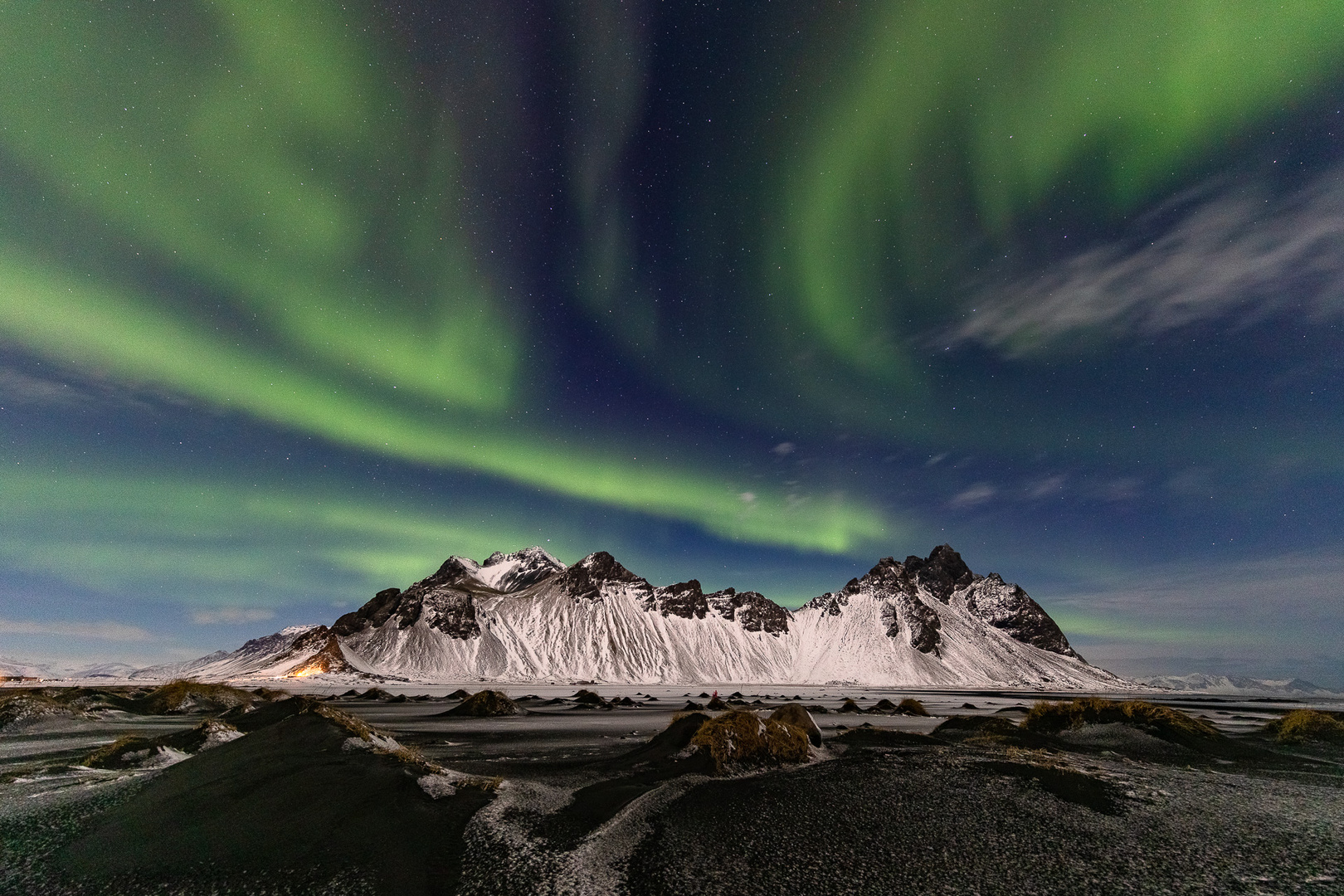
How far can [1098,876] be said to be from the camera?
9.49m

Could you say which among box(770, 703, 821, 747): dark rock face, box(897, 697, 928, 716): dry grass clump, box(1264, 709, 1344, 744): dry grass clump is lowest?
box(897, 697, 928, 716): dry grass clump

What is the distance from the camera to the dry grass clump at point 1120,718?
92.1 feet

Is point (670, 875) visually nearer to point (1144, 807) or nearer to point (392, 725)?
point (1144, 807)

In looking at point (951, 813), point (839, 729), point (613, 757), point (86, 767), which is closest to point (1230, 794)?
point (951, 813)

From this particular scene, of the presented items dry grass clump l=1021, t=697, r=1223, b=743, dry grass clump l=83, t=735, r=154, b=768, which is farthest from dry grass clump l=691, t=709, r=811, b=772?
dry grass clump l=83, t=735, r=154, b=768

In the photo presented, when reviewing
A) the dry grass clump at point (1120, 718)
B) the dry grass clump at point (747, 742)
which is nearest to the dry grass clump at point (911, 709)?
the dry grass clump at point (1120, 718)

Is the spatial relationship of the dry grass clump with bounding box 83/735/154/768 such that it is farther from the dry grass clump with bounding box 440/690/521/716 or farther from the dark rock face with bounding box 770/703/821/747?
the dry grass clump with bounding box 440/690/521/716

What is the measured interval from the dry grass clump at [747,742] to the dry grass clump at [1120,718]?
18.3 meters

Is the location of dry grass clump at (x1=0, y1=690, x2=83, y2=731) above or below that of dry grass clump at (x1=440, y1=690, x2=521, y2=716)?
above

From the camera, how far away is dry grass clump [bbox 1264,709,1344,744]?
102 feet

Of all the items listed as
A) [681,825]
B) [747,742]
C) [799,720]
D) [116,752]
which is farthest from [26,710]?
[799,720]

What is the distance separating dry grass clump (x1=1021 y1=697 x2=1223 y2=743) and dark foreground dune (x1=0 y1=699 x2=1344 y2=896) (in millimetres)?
6330

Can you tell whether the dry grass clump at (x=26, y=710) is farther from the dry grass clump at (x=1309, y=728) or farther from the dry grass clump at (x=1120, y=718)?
the dry grass clump at (x=1309, y=728)

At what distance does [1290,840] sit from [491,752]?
2658cm
